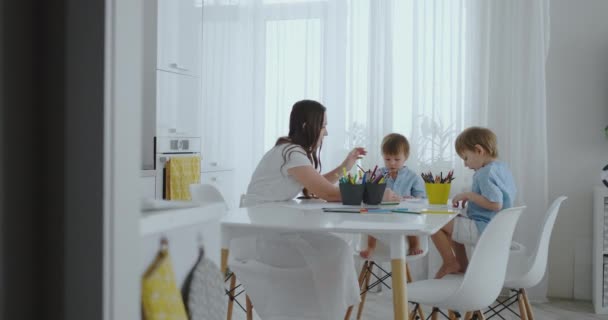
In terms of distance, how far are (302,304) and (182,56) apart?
235 centimetres

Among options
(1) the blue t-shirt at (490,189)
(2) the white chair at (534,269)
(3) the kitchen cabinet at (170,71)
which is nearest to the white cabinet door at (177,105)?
(3) the kitchen cabinet at (170,71)

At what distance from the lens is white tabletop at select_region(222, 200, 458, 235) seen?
1.93m

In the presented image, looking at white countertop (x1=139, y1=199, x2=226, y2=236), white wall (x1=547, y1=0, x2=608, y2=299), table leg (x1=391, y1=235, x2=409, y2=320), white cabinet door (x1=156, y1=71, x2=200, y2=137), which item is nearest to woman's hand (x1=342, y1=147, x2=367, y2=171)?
table leg (x1=391, y1=235, x2=409, y2=320)

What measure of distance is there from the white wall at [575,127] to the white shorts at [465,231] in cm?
134

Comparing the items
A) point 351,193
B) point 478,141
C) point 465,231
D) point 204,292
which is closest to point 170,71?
point 351,193

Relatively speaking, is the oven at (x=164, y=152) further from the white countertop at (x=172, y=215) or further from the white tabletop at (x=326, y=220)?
the white countertop at (x=172, y=215)

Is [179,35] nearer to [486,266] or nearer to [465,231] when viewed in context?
[465,231]

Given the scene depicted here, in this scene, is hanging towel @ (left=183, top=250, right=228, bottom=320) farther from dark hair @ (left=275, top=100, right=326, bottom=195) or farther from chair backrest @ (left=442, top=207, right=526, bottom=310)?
dark hair @ (left=275, top=100, right=326, bottom=195)

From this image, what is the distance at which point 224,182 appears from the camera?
180 inches

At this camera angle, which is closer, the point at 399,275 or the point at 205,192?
the point at 399,275

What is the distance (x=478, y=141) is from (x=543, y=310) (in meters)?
1.30

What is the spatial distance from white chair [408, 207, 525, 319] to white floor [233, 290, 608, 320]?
1.44 m

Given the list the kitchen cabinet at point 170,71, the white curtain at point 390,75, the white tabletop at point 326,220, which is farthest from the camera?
the white curtain at point 390,75

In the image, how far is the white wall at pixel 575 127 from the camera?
13.4 ft
